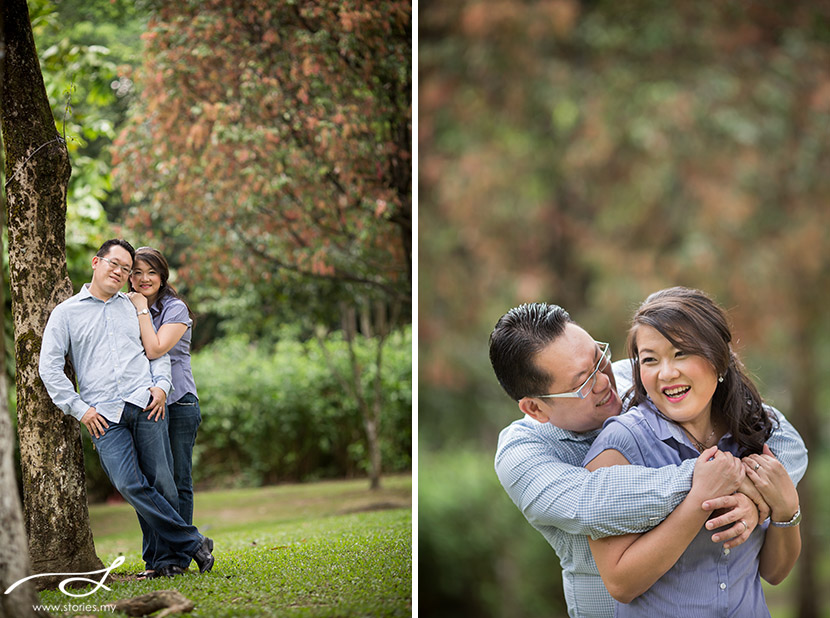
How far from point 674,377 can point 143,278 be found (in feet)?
5.21

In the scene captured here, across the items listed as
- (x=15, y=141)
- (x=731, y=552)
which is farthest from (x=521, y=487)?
(x=15, y=141)

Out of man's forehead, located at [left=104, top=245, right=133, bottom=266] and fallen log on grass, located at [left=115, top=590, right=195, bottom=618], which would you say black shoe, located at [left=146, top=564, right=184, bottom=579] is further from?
man's forehead, located at [left=104, top=245, right=133, bottom=266]

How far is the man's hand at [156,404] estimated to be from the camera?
7.67ft

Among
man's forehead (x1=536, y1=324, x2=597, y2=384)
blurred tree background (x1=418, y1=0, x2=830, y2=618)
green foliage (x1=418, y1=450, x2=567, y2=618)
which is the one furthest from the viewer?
blurred tree background (x1=418, y1=0, x2=830, y2=618)

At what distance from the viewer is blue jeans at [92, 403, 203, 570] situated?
229cm

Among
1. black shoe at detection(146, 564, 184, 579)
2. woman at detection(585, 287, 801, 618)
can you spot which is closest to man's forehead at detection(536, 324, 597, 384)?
woman at detection(585, 287, 801, 618)

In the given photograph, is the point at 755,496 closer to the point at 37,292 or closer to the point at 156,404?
the point at 156,404

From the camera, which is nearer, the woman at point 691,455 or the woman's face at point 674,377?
the woman at point 691,455

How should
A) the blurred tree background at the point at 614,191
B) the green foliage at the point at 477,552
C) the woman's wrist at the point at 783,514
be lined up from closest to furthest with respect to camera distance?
the woman's wrist at the point at 783,514 < the green foliage at the point at 477,552 < the blurred tree background at the point at 614,191

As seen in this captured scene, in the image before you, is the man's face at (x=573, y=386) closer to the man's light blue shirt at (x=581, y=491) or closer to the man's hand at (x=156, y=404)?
the man's light blue shirt at (x=581, y=491)

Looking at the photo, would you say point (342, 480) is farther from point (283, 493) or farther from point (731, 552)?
point (731, 552)

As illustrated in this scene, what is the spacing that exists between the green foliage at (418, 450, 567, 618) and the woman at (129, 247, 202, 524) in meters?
1.98

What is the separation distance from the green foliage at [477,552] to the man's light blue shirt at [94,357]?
7.47ft

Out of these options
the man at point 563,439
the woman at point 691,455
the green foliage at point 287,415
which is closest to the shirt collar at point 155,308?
the man at point 563,439
